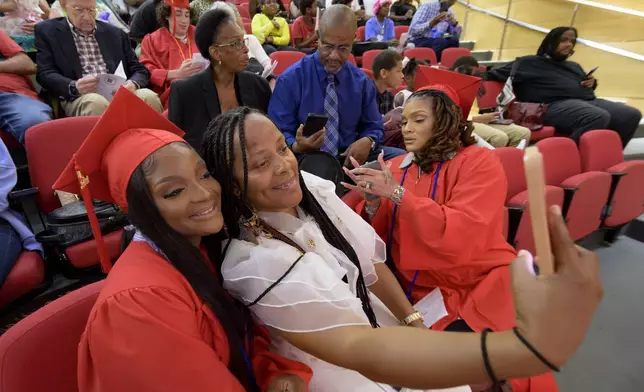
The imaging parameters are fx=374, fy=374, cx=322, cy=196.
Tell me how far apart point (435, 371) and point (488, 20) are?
856 cm

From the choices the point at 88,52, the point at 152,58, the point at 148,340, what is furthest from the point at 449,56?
the point at 148,340

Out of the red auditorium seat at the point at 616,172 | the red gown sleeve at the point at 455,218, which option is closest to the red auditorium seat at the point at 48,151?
the red gown sleeve at the point at 455,218

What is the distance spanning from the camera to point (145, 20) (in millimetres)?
3492

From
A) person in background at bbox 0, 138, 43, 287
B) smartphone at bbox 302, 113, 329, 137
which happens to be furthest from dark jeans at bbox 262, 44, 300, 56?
person in background at bbox 0, 138, 43, 287

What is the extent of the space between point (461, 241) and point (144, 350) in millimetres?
1119

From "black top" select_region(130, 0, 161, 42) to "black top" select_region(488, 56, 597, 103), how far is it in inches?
148

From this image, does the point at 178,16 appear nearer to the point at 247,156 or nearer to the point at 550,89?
the point at 247,156

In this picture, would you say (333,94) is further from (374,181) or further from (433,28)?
(433,28)

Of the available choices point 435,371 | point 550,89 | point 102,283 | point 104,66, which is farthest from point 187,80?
point 550,89

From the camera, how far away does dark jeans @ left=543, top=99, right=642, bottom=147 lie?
3648 millimetres

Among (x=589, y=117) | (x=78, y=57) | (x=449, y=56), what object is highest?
(x=78, y=57)

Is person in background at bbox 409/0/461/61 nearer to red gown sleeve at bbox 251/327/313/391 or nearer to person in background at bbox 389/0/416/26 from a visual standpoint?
person in background at bbox 389/0/416/26

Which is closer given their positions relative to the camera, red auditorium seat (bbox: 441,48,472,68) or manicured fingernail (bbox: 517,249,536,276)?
manicured fingernail (bbox: 517,249,536,276)

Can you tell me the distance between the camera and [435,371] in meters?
0.59
